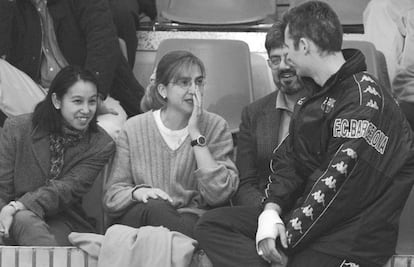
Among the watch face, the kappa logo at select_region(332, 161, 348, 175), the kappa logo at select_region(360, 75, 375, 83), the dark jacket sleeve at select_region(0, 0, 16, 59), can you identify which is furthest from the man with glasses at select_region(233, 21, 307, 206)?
the dark jacket sleeve at select_region(0, 0, 16, 59)

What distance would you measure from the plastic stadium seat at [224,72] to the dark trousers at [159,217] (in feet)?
3.16

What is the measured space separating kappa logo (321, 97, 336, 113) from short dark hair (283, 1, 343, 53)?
0.52 feet

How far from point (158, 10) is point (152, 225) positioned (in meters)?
2.52

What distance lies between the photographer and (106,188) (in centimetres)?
405

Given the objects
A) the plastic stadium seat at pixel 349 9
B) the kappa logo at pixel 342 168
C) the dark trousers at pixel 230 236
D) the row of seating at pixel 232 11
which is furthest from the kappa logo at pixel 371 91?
the plastic stadium seat at pixel 349 9

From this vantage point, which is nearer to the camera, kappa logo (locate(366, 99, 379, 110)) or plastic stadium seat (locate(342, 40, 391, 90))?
kappa logo (locate(366, 99, 379, 110))

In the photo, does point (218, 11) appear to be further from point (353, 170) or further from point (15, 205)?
point (353, 170)

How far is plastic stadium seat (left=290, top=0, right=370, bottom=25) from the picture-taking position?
5680 mm

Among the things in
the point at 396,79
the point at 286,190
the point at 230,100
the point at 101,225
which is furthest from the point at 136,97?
the point at 286,190

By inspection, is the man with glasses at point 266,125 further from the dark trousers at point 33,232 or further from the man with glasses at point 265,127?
the dark trousers at point 33,232

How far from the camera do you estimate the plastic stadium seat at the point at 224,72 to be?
4.78 metres

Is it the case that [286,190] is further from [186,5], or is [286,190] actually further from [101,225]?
[186,5]

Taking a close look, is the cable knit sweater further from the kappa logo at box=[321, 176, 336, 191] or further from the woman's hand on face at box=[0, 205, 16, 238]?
the kappa logo at box=[321, 176, 336, 191]

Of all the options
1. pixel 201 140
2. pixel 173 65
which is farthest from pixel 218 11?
pixel 201 140
